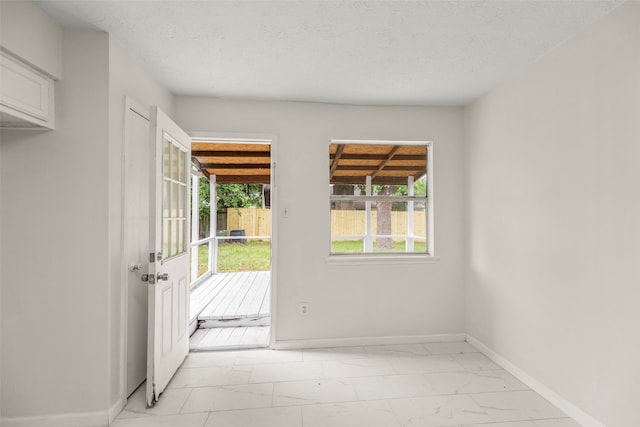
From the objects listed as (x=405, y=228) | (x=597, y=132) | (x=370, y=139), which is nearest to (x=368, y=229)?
(x=405, y=228)

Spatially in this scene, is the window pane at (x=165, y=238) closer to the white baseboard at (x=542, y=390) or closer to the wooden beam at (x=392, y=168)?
the wooden beam at (x=392, y=168)

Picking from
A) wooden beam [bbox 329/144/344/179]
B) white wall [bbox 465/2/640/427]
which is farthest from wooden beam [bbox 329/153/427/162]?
white wall [bbox 465/2/640/427]

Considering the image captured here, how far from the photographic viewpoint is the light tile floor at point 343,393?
199 cm

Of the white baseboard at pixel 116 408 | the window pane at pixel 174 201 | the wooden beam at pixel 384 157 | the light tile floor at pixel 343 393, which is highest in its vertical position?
the wooden beam at pixel 384 157

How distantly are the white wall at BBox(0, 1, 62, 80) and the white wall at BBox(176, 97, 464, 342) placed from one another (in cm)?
114

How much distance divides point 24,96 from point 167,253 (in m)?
1.23

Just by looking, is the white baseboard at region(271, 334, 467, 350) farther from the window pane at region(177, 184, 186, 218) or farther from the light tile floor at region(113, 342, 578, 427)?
the window pane at region(177, 184, 186, 218)

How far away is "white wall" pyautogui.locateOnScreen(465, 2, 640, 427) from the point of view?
1.69 m

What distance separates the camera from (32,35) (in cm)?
168

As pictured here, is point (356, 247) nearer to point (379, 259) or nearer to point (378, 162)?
point (379, 259)

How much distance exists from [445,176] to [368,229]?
3.07ft

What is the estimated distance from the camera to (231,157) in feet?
16.1

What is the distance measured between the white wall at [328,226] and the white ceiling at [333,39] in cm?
34

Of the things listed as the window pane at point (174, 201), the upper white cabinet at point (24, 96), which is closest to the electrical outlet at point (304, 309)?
the window pane at point (174, 201)
